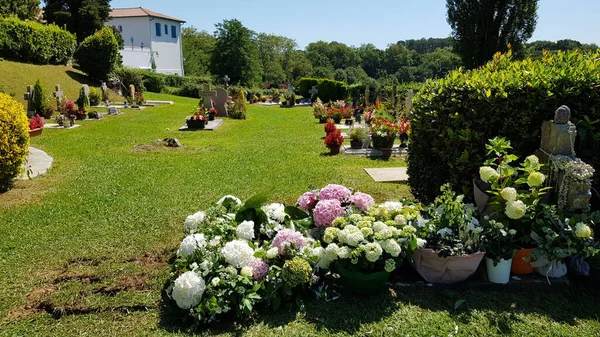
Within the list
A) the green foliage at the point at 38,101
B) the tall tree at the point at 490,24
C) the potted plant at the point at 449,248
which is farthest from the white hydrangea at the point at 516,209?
the tall tree at the point at 490,24

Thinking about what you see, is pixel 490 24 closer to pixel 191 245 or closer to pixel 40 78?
pixel 191 245

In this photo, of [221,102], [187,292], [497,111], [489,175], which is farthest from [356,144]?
[221,102]

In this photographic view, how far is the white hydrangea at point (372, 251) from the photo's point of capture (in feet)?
10.9

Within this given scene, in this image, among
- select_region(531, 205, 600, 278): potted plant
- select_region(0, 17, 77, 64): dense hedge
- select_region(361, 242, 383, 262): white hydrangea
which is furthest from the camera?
select_region(0, 17, 77, 64): dense hedge

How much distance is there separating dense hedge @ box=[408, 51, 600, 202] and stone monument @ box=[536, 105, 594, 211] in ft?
1.30

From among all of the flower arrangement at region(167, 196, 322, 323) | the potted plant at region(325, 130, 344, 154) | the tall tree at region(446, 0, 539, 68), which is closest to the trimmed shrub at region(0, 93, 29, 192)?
the flower arrangement at region(167, 196, 322, 323)

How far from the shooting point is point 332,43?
335ft

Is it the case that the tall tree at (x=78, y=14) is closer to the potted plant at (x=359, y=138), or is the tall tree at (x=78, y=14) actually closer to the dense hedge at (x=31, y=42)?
the dense hedge at (x=31, y=42)

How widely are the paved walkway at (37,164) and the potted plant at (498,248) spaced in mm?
7423

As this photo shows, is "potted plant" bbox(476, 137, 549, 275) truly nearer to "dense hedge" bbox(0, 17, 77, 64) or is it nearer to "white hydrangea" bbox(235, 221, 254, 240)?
"white hydrangea" bbox(235, 221, 254, 240)

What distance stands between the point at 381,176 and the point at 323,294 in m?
4.53

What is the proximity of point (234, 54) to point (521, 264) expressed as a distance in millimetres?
45355

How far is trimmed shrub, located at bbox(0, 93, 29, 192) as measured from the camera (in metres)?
6.38

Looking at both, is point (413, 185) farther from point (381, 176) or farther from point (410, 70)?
point (410, 70)
